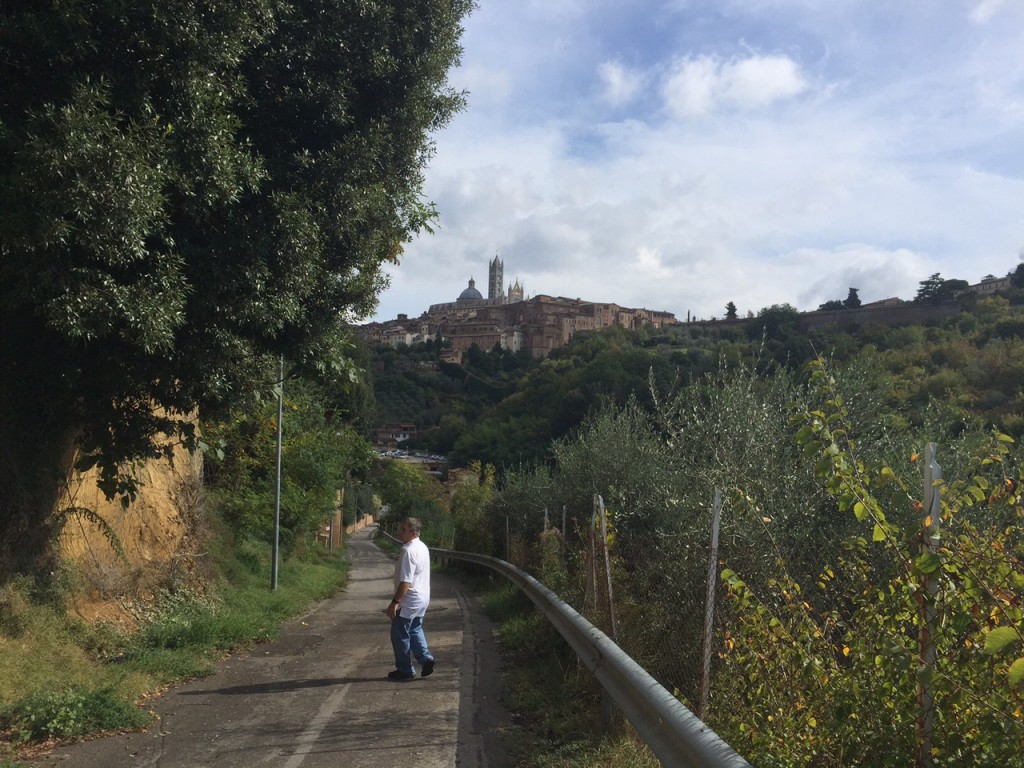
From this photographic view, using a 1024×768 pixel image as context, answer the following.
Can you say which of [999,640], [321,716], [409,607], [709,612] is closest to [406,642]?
[409,607]

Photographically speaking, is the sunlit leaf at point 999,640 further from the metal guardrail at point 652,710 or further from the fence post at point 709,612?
the fence post at point 709,612

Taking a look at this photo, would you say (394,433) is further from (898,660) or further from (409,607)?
(898,660)

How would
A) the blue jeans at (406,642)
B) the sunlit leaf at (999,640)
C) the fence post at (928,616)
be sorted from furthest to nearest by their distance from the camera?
1. the blue jeans at (406,642)
2. the fence post at (928,616)
3. the sunlit leaf at (999,640)

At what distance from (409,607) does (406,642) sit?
1.09 ft

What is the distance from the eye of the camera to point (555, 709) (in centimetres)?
739

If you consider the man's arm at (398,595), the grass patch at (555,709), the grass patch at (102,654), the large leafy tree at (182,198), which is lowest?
the grass patch at (555,709)

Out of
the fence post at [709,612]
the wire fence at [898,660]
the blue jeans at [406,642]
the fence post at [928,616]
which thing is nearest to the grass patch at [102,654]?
the blue jeans at [406,642]

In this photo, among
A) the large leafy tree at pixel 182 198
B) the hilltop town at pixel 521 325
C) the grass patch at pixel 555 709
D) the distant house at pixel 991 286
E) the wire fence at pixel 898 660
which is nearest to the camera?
the wire fence at pixel 898 660

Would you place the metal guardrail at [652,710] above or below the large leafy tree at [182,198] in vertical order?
below

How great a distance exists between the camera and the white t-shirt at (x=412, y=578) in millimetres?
8633

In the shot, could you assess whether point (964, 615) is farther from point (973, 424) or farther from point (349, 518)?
point (349, 518)

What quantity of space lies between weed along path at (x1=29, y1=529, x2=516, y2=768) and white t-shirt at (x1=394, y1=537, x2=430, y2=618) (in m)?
0.69

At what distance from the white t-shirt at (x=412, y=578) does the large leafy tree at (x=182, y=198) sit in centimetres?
209

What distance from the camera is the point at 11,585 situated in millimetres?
7738
